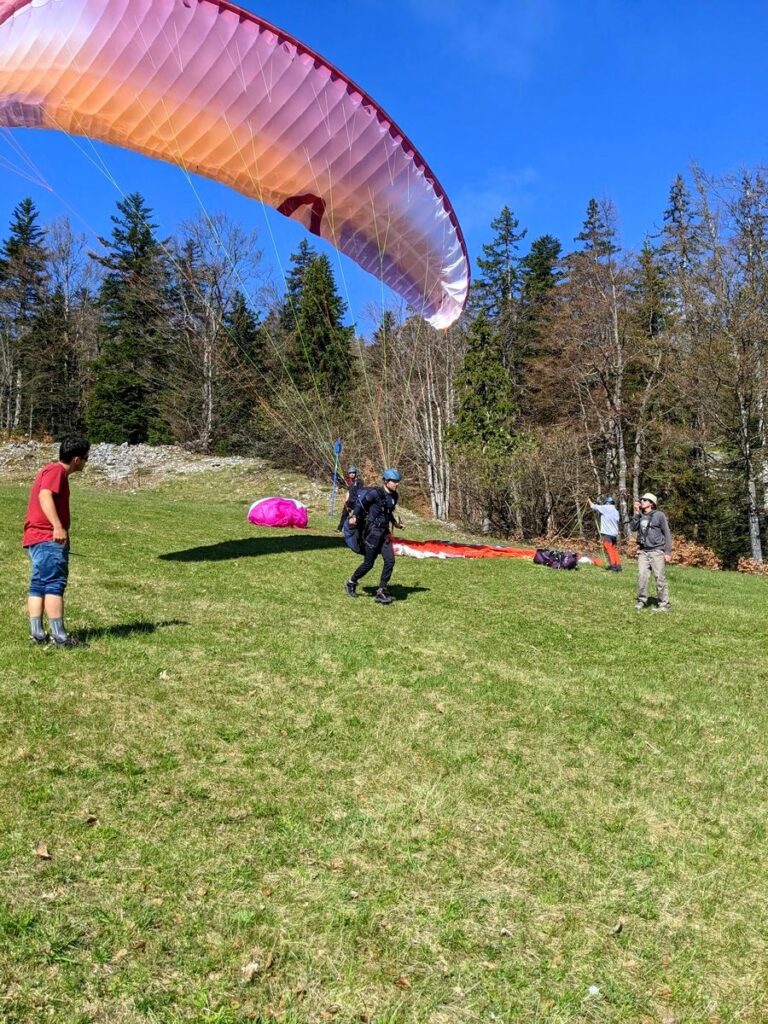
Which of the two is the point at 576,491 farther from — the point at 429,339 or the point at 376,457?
the point at 429,339

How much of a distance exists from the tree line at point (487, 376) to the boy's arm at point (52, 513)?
44.0 ft

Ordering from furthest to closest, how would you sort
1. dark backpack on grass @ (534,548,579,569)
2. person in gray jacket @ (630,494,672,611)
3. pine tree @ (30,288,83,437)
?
pine tree @ (30,288,83,437), dark backpack on grass @ (534,548,579,569), person in gray jacket @ (630,494,672,611)

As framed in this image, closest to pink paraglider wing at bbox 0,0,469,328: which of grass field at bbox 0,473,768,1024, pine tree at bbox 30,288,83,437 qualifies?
grass field at bbox 0,473,768,1024

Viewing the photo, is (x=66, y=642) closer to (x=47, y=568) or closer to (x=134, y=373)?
(x=47, y=568)

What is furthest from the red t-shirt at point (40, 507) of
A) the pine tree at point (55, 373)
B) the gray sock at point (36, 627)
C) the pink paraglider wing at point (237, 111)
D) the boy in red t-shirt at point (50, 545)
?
the pine tree at point (55, 373)

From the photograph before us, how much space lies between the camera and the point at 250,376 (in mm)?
39906

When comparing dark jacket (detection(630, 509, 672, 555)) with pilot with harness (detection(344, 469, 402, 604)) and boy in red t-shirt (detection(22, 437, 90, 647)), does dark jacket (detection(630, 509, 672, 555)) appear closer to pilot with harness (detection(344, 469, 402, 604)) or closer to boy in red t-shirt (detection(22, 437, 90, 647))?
pilot with harness (detection(344, 469, 402, 604))

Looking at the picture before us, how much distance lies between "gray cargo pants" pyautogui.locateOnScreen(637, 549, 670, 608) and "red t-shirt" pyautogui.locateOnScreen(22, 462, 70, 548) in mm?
8246


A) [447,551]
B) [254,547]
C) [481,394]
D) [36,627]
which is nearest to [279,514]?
[254,547]

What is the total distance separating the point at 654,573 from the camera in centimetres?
1127

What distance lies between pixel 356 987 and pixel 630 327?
119 ft

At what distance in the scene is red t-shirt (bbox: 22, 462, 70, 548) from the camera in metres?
6.62

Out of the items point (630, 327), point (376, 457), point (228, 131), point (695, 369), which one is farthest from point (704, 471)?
point (228, 131)

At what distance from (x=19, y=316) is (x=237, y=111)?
46.1 meters
